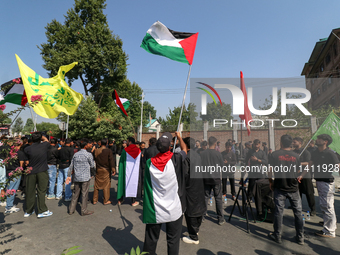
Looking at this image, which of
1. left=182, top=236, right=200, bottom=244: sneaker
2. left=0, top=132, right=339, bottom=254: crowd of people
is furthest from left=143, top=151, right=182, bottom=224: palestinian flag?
left=182, top=236, right=200, bottom=244: sneaker

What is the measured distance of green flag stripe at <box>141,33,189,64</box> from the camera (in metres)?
4.60

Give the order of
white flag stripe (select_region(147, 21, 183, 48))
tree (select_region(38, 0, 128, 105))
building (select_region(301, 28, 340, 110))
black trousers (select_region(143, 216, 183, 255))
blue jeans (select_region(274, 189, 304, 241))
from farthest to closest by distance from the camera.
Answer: building (select_region(301, 28, 340, 110)) → tree (select_region(38, 0, 128, 105)) → white flag stripe (select_region(147, 21, 183, 48)) → blue jeans (select_region(274, 189, 304, 241)) → black trousers (select_region(143, 216, 183, 255))

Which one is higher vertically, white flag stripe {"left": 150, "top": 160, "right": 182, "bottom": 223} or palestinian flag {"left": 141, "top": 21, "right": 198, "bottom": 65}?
palestinian flag {"left": 141, "top": 21, "right": 198, "bottom": 65}

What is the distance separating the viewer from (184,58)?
4.56 meters

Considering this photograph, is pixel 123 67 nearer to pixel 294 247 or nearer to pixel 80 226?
pixel 80 226

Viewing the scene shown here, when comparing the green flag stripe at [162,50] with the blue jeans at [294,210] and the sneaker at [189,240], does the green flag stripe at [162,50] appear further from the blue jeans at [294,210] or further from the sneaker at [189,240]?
the sneaker at [189,240]

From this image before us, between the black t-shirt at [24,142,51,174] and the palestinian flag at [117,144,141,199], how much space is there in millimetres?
1999

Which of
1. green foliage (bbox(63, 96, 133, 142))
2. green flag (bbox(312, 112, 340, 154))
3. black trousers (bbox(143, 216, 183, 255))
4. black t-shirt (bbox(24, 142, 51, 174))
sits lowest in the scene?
black trousers (bbox(143, 216, 183, 255))

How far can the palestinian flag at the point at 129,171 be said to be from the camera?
5.77m

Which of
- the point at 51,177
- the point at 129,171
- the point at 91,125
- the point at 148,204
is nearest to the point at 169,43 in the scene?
the point at 148,204

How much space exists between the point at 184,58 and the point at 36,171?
4534 mm

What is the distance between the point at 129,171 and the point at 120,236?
2.24 metres

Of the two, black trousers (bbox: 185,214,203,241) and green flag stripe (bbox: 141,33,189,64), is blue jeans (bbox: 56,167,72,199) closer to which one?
black trousers (bbox: 185,214,203,241)

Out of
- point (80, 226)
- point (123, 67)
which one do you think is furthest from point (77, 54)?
point (80, 226)
